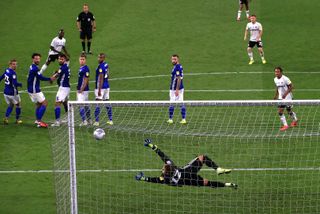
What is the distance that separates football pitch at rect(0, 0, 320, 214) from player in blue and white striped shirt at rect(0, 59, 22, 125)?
50cm

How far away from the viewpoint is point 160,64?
33500mm

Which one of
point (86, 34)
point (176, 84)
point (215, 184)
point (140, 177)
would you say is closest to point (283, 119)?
point (176, 84)

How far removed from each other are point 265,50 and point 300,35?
2.48 metres

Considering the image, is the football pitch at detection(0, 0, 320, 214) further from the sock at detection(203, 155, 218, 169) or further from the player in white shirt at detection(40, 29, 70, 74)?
the player in white shirt at detection(40, 29, 70, 74)

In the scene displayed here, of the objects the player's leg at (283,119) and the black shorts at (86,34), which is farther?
the black shorts at (86,34)

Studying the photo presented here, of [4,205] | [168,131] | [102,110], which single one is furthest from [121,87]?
[4,205]

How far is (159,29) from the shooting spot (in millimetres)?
37469

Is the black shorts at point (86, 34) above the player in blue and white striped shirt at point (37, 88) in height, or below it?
above

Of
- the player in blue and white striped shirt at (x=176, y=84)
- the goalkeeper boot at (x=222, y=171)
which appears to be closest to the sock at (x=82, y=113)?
the player in blue and white striped shirt at (x=176, y=84)

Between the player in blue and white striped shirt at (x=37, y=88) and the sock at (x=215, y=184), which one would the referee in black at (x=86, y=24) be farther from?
the sock at (x=215, y=184)

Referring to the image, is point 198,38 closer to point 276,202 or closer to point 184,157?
point 184,157

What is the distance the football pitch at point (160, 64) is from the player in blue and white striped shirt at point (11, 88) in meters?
0.50

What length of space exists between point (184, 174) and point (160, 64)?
13.1 m

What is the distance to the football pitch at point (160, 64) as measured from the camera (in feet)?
70.1
